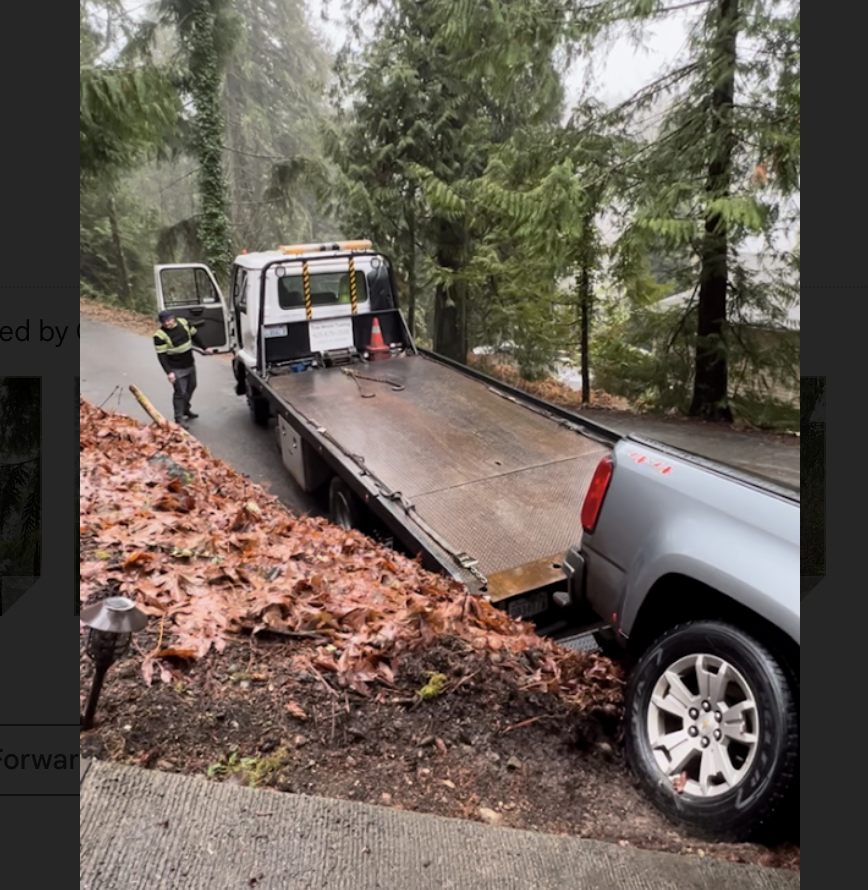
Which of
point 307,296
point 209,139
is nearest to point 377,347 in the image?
point 307,296

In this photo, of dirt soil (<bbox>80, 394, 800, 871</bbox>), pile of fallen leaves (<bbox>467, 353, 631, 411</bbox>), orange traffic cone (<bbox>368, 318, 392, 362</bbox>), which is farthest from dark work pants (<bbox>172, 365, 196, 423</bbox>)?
dirt soil (<bbox>80, 394, 800, 871</bbox>)

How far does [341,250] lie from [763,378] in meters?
6.95

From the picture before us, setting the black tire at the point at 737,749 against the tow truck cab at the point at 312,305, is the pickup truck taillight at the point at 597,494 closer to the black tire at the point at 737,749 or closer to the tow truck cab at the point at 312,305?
the black tire at the point at 737,749

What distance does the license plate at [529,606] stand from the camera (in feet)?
13.2

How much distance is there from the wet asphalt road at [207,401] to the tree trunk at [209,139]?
12.6ft

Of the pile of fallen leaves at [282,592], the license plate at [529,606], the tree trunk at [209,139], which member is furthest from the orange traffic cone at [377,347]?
the tree trunk at [209,139]

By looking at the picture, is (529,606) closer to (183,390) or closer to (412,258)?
(183,390)

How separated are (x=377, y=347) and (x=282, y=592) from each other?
20.9 feet

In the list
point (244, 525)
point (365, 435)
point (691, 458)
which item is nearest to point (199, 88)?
point (365, 435)

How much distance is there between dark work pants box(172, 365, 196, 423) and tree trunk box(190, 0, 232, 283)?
10.6 m

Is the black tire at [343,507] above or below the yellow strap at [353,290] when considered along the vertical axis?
below

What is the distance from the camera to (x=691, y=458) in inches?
120

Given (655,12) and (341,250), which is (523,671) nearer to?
(341,250)

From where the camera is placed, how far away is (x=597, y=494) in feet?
11.1
